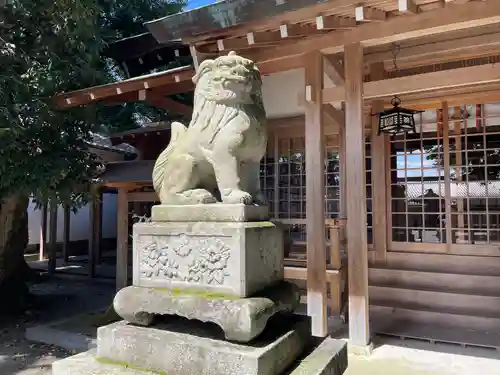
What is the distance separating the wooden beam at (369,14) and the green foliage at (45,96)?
4108 millimetres

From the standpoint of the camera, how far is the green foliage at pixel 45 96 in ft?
17.1

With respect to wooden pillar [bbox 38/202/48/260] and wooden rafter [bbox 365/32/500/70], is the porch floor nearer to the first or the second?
wooden rafter [bbox 365/32/500/70]

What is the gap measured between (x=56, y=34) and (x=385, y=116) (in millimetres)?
5230

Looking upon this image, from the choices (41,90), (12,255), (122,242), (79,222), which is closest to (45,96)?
(41,90)

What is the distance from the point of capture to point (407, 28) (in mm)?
3904

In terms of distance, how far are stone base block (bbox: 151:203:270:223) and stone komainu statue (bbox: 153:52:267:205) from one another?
0.05 meters

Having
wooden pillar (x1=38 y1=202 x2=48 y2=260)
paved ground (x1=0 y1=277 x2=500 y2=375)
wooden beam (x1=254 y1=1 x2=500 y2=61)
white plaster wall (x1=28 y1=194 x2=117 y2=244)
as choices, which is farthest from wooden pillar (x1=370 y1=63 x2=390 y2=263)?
white plaster wall (x1=28 y1=194 x2=117 y2=244)

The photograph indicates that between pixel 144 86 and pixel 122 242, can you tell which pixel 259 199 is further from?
pixel 122 242

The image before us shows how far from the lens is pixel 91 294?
27.5 ft

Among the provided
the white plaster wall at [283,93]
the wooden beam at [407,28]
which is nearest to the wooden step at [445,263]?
the white plaster wall at [283,93]

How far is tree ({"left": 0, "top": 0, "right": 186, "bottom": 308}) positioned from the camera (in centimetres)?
524

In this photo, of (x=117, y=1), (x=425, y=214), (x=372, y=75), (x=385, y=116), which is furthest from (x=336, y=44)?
(x=117, y=1)

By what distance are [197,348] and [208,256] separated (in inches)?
17.5

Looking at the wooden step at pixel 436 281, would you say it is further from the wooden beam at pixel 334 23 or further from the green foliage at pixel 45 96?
the green foliage at pixel 45 96
